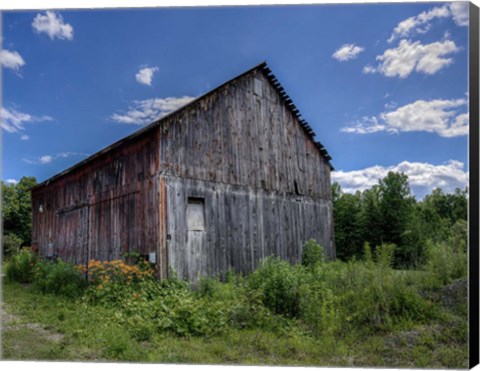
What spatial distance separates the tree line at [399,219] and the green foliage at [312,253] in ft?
3.27

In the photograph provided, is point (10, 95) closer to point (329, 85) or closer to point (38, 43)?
point (38, 43)

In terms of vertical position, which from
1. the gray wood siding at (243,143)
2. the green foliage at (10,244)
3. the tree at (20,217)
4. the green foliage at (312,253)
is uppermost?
the gray wood siding at (243,143)

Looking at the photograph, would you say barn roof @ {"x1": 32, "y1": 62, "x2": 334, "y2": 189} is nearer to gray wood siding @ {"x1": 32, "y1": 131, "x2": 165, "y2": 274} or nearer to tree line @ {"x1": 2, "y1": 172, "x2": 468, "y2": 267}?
gray wood siding @ {"x1": 32, "y1": 131, "x2": 165, "y2": 274}

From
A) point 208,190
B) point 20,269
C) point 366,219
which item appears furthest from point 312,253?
point 20,269

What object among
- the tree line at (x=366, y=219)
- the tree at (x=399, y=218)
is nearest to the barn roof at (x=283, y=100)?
the tree line at (x=366, y=219)

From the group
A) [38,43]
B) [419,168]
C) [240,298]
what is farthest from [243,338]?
[38,43]

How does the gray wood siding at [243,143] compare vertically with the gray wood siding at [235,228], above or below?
above

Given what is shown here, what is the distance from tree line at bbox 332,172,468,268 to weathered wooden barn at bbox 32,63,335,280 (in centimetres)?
192

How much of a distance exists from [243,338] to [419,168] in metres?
3.71

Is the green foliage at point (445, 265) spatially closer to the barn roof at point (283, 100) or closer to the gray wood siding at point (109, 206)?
the gray wood siding at point (109, 206)

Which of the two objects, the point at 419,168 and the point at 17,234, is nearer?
the point at 419,168

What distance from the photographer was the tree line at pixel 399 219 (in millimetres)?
5980

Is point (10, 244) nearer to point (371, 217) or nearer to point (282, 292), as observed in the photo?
point (282, 292)

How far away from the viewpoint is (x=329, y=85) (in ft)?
22.1
